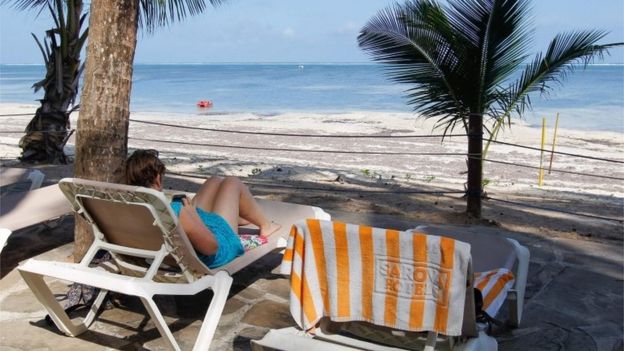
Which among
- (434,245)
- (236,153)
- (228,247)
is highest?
(434,245)

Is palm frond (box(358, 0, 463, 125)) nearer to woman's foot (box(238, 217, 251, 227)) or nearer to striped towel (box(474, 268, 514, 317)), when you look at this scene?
woman's foot (box(238, 217, 251, 227))

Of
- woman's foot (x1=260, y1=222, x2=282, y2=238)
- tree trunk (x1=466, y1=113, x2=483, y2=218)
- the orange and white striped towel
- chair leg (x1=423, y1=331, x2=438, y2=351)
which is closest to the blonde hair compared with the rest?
woman's foot (x1=260, y1=222, x2=282, y2=238)

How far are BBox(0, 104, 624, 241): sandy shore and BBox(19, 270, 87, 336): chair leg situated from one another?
374 cm

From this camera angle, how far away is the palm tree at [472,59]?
21.0ft

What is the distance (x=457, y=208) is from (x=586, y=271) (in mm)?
2707

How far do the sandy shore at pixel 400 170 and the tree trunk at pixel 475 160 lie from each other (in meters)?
0.20

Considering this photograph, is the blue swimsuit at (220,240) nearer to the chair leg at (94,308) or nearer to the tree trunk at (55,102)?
the chair leg at (94,308)

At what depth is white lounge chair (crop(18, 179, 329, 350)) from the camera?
2.89 meters

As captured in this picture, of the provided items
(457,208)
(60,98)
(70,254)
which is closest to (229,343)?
(70,254)

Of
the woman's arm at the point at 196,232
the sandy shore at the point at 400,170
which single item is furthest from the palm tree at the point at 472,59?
the woman's arm at the point at 196,232

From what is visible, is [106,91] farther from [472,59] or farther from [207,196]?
[472,59]

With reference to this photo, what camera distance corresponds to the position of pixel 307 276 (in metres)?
2.64

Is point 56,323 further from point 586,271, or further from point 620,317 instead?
point 586,271

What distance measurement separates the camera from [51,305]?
321cm
